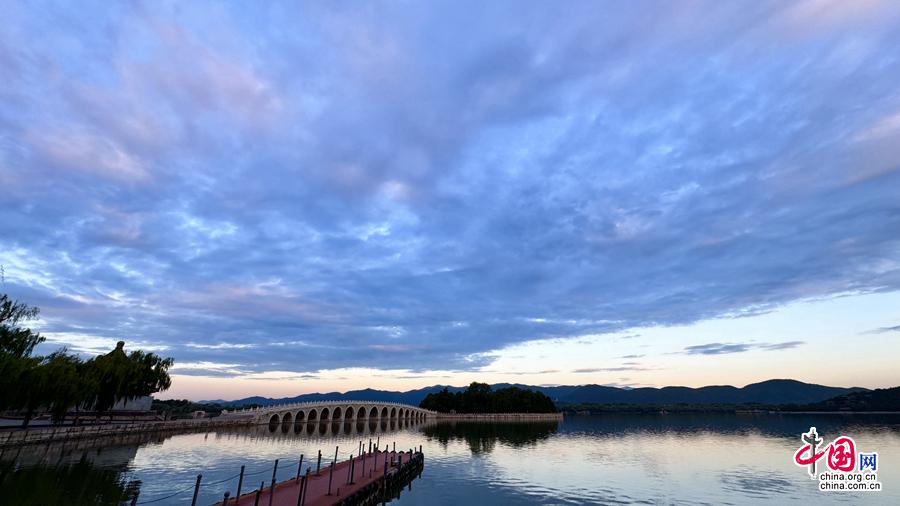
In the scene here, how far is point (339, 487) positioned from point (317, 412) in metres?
116

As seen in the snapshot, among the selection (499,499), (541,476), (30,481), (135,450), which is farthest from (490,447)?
(30,481)

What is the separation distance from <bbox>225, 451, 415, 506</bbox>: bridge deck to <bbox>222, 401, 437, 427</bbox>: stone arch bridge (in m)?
74.4

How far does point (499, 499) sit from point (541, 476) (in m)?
12.8

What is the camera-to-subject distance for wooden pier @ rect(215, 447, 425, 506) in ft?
85.4

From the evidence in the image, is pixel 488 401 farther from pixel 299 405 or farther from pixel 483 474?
pixel 483 474

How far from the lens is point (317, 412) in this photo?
138875 mm

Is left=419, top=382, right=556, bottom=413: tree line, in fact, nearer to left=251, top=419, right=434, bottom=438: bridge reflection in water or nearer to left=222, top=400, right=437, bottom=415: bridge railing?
left=222, top=400, right=437, bottom=415: bridge railing

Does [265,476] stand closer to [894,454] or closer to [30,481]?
[30,481]

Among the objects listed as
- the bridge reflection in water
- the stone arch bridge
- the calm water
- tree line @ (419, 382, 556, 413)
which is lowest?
the calm water

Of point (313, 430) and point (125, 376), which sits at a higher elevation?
point (125, 376)

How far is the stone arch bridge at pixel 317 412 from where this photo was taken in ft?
365

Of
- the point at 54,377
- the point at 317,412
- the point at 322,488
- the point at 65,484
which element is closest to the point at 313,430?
the point at 317,412

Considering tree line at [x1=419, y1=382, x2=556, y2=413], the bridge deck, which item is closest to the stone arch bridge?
tree line at [x1=419, y1=382, x2=556, y2=413]

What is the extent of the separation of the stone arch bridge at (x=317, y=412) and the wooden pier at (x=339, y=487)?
7310cm
